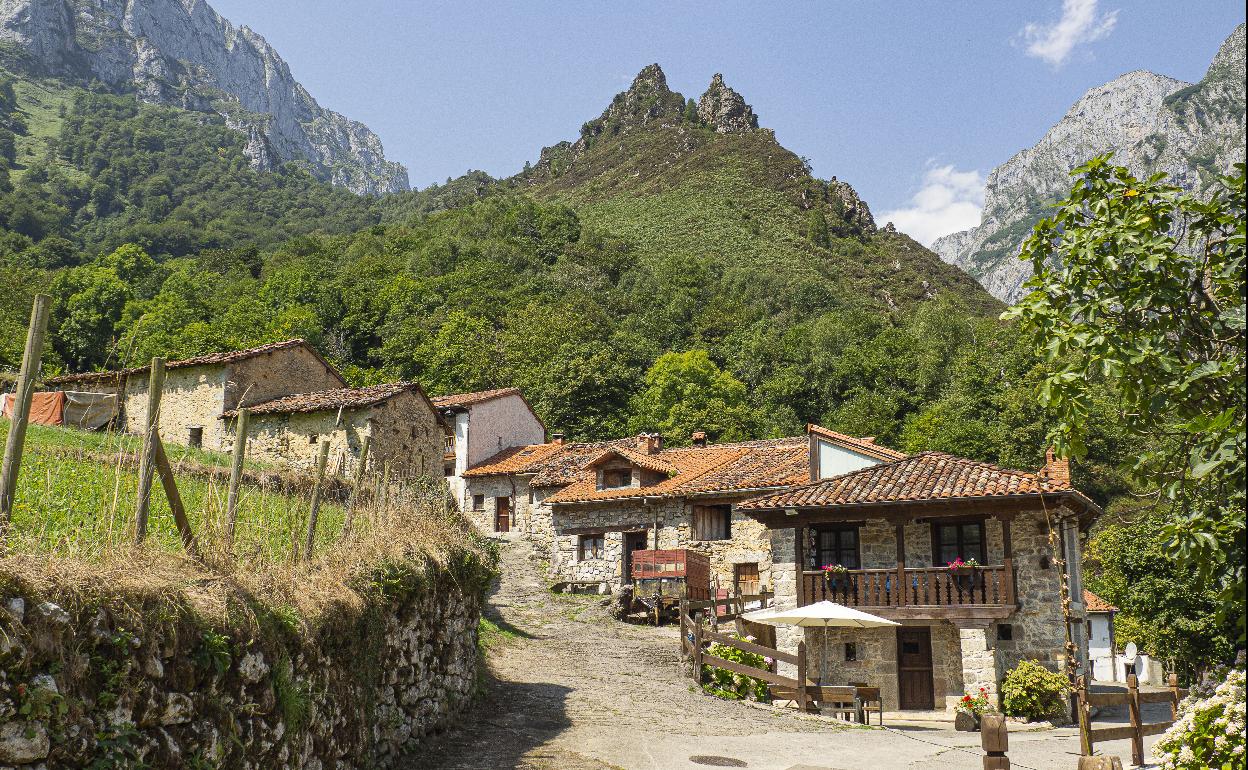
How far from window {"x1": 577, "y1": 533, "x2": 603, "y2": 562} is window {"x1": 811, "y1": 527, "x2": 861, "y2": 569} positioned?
10.1 meters

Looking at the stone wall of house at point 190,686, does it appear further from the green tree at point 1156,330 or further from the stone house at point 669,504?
the stone house at point 669,504

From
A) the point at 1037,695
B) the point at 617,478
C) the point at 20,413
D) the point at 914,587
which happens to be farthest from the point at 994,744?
the point at 617,478

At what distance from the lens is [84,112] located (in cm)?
16125

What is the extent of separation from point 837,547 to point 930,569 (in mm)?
2521

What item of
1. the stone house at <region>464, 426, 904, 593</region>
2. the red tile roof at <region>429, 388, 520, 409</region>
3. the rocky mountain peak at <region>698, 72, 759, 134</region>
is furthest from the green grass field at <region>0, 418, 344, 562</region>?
the rocky mountain peak at <region>698, 72, 759, 134</region>

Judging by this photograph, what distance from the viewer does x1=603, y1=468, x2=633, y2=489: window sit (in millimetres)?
31203

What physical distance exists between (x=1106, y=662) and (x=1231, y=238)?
3782cm

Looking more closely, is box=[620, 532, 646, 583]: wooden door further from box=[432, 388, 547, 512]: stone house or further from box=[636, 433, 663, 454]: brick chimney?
box=[432, 388, 547, 512]: stone house

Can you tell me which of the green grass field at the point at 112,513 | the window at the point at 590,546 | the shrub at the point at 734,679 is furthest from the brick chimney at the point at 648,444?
the green grass field at the point at 112,513

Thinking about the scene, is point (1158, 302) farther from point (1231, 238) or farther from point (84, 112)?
point (84, 112)

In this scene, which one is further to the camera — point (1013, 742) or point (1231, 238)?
point (1013, 742)

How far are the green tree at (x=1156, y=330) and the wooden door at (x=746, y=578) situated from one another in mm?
21843

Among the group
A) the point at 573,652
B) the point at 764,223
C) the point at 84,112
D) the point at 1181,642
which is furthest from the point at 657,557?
the point at 84,112

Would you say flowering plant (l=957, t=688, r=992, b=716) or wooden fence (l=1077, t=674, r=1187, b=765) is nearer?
wooden fence (l=1077, t=674, r=1187, b=765)
